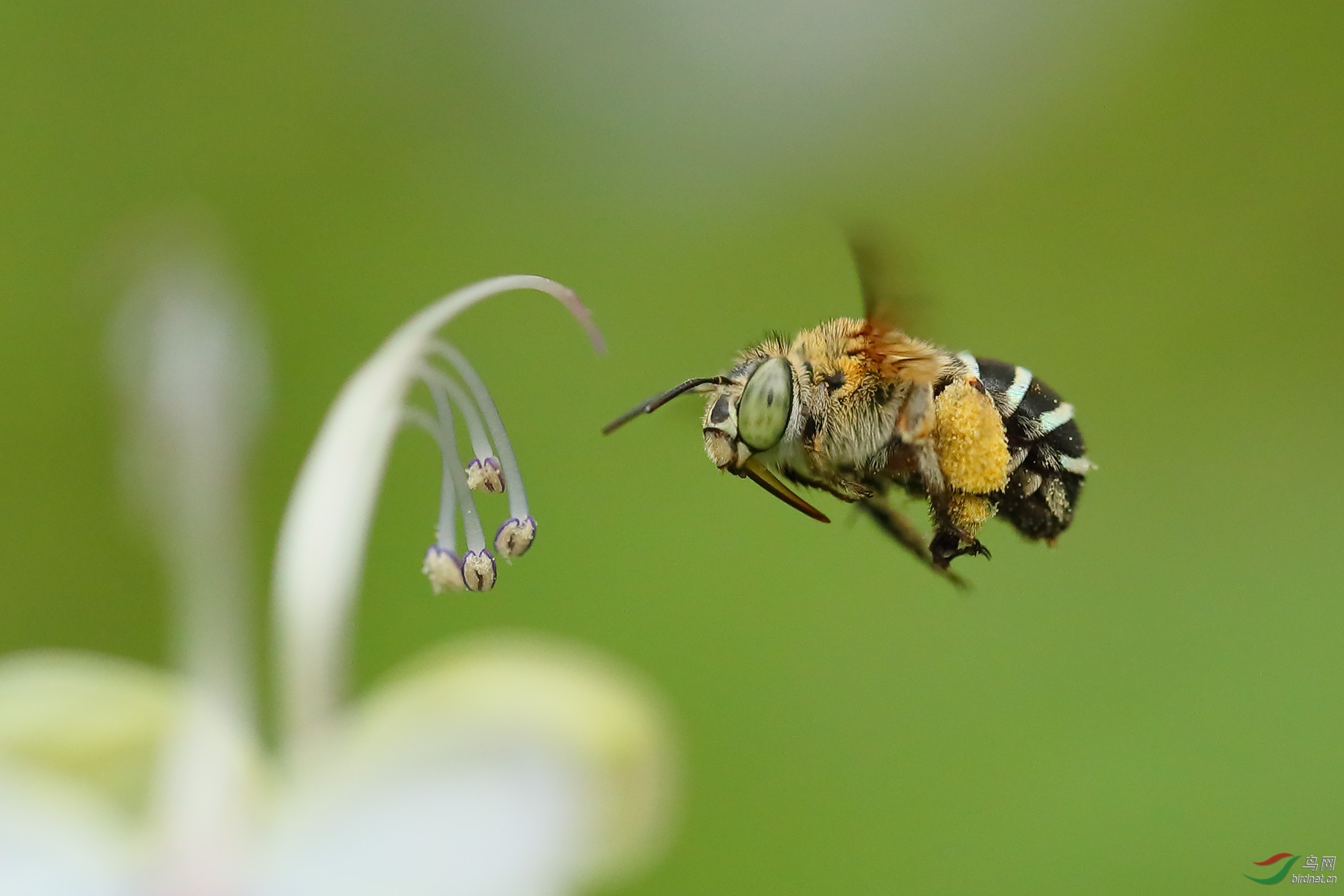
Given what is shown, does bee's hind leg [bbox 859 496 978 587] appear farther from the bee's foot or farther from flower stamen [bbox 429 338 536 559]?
flower stamen [bbox 429 338 536 559]

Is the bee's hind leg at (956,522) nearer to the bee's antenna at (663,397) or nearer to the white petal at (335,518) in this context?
A: the bee's antenna at (663,397)

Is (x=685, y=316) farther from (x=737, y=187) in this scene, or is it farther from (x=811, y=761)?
(x=811, y=761)

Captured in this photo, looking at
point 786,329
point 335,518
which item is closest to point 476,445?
point 335,518

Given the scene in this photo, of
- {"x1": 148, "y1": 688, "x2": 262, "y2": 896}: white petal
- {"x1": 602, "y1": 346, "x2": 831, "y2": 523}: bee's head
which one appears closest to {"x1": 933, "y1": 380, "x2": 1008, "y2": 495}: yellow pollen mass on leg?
{"x1": 602, "y1": 346, "x2": 831, "y2": 523}: bee's head

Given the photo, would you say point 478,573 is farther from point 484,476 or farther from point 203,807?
point 203,807

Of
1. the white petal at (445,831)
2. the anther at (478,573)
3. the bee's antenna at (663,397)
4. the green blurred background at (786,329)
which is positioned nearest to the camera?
the white petal at (445,831)

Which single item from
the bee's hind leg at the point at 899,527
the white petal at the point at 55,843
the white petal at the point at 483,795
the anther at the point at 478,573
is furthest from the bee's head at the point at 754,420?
the white petal at the point at 55,843
